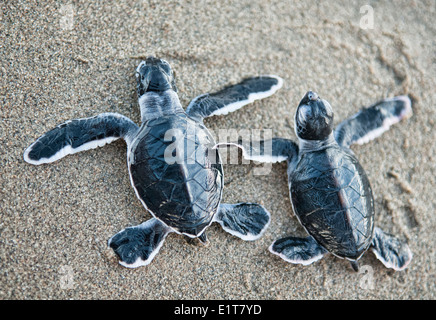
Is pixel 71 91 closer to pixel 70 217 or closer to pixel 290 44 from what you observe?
pixel 70 217

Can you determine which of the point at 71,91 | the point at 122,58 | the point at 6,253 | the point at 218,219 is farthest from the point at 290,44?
the point at 6,253

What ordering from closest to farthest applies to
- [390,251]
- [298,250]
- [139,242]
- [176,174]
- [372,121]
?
[176,174], [139,242], [298,250], [390,251], [372,121]

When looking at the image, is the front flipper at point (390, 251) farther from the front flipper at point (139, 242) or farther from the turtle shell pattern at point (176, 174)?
the front flipper at point (139, 242)

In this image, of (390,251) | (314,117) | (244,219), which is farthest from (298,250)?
(314,117)

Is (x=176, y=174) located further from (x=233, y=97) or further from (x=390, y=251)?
(x=390, y=251)

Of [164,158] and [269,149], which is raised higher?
[164,158]

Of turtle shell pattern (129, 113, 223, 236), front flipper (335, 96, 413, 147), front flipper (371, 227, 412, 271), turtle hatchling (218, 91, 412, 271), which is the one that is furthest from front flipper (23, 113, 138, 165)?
front flipper (371, 227, 412, 271)

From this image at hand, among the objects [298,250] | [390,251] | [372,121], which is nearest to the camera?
[298,250]
